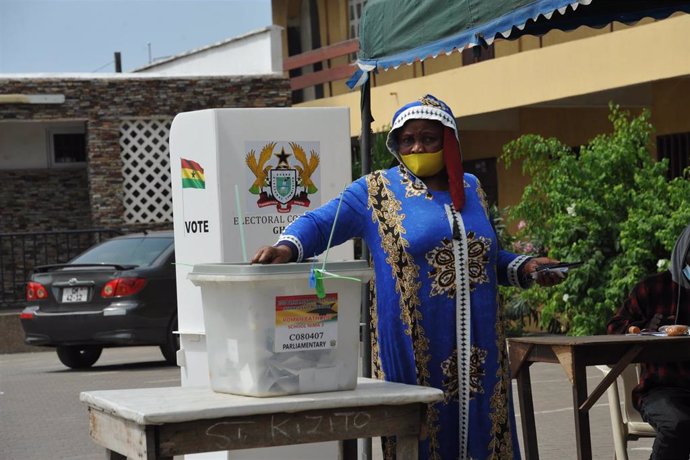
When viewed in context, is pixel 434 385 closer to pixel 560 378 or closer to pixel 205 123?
pixel 205 123

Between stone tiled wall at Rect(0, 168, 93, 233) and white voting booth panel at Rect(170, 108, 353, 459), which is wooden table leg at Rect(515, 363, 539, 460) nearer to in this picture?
white voting booth panel at Rect(170, 108, 353, 459)

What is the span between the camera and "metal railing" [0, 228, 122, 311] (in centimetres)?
2088

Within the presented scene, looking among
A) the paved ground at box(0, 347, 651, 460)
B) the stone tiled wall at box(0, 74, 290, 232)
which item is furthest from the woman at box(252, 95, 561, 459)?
the stone tiled wall at box(0, 74, 290, 232)

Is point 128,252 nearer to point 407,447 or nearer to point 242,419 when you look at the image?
point 407,447

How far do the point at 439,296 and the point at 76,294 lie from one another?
10.2 metres

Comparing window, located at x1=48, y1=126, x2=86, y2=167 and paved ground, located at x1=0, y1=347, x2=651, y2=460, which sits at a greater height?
window, located at x1=48, y1=126, x2=86, y2=167

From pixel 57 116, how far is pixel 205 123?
16147mm

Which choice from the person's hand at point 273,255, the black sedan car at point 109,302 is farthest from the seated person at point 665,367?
the black sedan car at point 109,302

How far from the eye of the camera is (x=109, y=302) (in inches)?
568

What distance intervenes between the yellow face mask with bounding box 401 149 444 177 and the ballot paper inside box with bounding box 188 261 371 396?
0.62m

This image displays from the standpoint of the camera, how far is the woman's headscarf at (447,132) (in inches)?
194

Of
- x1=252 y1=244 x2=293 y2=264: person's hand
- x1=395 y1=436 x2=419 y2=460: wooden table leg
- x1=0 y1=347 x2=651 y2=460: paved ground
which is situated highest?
x1=252 y1=244 x2=293 y2=264: person's hand

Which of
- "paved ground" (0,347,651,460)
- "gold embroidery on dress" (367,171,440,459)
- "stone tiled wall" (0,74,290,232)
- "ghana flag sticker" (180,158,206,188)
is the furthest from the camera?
"stone tiled wall" (0,74,290,232)

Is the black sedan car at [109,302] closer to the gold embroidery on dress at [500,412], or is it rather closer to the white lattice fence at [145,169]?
the white lattice fence at [145,169]
